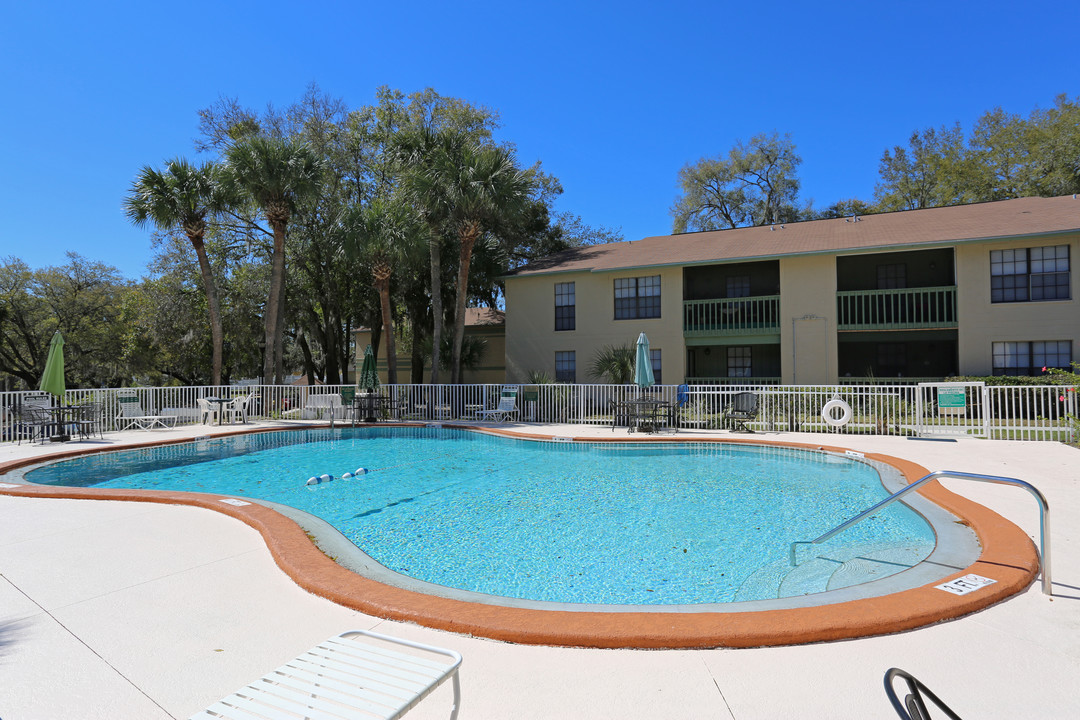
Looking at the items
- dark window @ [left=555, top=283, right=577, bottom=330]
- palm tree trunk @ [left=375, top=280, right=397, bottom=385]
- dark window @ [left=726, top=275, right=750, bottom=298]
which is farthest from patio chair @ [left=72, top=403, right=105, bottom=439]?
dark window @ [left=726, top=275, right=750, bottom=298]

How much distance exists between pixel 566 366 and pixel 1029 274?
1621cm

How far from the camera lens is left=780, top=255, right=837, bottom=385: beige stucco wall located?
20469 mm

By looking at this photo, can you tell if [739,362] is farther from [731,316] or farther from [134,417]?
[134,417]

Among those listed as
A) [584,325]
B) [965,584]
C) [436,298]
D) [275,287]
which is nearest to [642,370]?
[584,325]

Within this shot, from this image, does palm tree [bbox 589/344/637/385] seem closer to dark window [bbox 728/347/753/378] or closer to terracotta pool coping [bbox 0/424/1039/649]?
dark window [bbox 728/347/753/378]

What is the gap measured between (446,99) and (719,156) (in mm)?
19765

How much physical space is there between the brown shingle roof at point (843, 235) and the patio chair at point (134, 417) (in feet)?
48.3

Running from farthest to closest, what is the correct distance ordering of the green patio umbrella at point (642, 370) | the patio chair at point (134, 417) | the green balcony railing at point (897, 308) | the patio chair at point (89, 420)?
the green balcony railing at point (897, 308) → the patio chair at point (134, 417) → the green patio umbrella at point (642, 370) → the patio chair at point (89, 420)

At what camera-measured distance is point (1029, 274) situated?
723 inches

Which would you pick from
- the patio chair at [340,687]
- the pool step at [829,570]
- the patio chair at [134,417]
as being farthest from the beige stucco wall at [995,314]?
the patio chair at [134,417]

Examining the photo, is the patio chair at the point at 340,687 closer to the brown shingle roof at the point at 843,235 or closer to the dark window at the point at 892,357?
the brown shingle roof at the point at 843,235

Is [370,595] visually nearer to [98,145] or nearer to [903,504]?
[903,504]

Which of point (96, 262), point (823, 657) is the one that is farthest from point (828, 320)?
point (96, 262)

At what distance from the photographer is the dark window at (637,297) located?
2316cm
